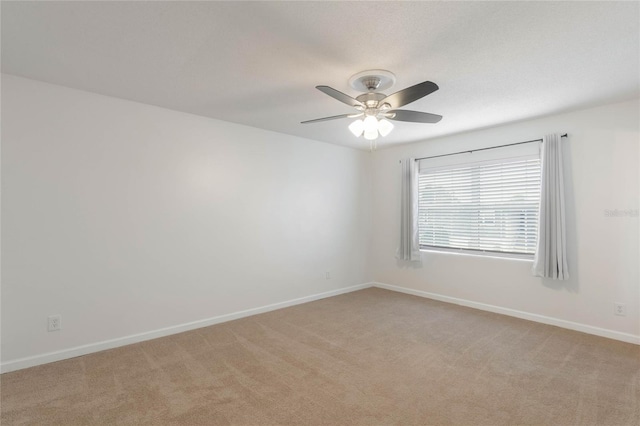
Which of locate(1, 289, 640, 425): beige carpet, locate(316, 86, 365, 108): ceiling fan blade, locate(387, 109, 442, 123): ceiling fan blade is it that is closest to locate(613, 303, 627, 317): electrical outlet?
locate(1, 289, 640, 425): beige carpet

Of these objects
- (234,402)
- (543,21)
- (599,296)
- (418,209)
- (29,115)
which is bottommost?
(234,402)

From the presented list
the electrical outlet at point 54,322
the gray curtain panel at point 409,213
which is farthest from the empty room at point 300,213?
the gray curtain panel at point 409,213

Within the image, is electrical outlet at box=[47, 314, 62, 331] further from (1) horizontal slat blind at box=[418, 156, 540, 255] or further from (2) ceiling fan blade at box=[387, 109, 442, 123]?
(1) horizontal slat blind at box=[418, 156, 540, 255]

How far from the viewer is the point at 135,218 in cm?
328

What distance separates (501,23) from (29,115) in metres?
3.71

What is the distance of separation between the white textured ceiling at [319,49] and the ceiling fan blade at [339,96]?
0.27 m

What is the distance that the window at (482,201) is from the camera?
3969 mm

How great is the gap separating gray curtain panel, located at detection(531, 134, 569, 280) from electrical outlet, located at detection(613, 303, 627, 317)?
48 centimetres

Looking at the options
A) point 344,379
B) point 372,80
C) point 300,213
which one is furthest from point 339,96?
point 300,213

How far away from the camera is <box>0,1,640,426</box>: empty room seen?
205 cm

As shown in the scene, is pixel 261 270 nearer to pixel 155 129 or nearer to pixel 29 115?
pixel 155 129

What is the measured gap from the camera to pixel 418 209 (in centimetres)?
511

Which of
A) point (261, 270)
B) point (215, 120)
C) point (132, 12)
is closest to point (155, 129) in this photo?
point (215, 120)

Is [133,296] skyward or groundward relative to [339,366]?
skyward
